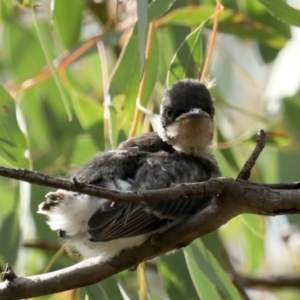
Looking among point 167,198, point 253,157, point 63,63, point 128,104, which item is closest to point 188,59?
point 128,104

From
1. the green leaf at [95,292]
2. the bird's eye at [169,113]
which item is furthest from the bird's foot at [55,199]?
the bird's eye at [169,113]

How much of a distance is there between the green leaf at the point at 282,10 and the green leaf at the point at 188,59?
32cm

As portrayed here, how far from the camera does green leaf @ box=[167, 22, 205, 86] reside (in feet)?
7.80

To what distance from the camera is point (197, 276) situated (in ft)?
7.39

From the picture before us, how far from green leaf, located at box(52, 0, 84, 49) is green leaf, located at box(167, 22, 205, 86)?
483mm

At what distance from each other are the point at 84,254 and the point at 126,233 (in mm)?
289

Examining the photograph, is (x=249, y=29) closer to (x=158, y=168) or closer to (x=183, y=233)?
(x=158, y=168)

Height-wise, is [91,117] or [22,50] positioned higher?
[22,50]

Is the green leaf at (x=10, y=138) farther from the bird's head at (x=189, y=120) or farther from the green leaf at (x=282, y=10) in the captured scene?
the green leaf at (x=282, y=10)

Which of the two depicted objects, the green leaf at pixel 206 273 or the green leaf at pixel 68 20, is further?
the green leaf at pixel 68 20

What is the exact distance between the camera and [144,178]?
2197 mm

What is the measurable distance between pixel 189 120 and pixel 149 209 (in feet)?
1.65

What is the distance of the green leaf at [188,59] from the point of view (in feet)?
7.80

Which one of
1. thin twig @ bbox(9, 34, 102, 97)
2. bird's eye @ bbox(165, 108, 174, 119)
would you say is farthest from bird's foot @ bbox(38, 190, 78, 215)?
thin twig @ bbox(9, 34, 102, 97)
